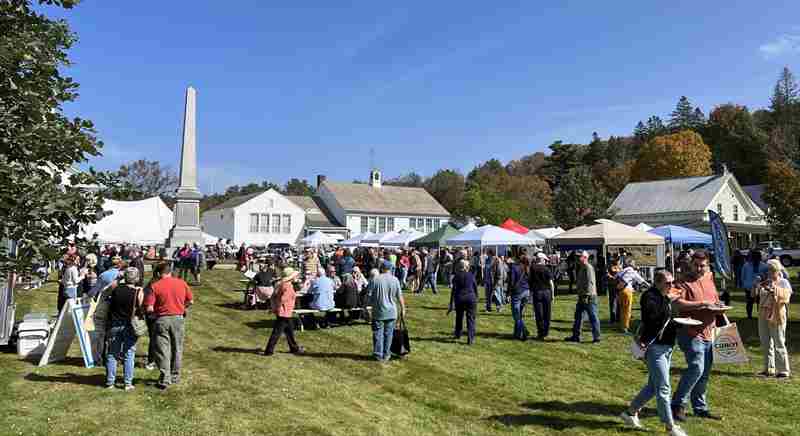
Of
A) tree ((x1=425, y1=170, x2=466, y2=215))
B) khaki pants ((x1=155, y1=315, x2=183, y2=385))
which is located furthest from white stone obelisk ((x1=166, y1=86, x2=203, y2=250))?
tree ((x1=425, y1=170, x2=466, y2=215))

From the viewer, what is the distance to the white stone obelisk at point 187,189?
26547 mm

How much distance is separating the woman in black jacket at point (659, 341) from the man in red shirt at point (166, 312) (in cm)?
578

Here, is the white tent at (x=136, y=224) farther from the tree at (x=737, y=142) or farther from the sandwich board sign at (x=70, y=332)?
the tree at (x=737, y=142)

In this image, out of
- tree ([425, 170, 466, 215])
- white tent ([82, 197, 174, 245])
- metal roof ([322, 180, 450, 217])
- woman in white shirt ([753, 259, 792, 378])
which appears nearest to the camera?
woman in white shirt ([753, 259, 792, 378])

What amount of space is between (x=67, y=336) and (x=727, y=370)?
10.5m

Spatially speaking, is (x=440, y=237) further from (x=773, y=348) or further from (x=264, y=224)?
(x=264, y=224)

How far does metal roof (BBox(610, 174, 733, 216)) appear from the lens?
145 ft

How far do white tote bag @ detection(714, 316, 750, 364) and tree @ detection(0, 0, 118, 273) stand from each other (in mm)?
7455

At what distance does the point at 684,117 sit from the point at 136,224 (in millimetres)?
81901

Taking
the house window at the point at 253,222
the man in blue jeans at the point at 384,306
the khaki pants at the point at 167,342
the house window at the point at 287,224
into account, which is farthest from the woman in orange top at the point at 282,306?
the house window at the point at 287,224

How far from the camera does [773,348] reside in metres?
8.23

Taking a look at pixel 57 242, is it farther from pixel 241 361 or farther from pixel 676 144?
pixel 676 144

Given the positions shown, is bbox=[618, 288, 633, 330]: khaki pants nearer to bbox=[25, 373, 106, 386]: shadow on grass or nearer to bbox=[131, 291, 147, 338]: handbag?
bbox=[131, 291, 147, 338]: handbag

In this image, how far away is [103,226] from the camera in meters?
24.2
